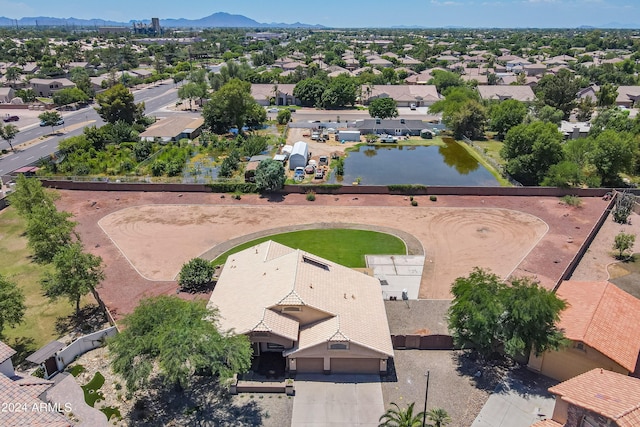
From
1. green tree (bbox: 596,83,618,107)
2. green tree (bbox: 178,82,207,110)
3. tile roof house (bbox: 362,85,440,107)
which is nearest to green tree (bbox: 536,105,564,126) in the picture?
→ green tree (bbox: 596,83,618,107)

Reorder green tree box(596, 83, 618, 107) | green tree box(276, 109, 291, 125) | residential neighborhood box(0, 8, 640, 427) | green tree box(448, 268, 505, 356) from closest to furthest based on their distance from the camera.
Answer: residential neighborhood box(0, 8, 640, 427) < green tree box(448, 268, 505, 356) < green tree box(276, 109, 291, 125) < green tree box(596, 83, 618, 107)

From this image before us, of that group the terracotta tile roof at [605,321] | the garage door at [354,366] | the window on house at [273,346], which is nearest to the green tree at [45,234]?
the window on house at [273,346]

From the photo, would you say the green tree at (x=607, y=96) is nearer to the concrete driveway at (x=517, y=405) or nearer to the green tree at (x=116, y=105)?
the concrete driveway at (x=517, y=405)

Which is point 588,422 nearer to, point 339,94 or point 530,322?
point 530,322

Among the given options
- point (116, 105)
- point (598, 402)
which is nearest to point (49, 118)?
point (116, 105)

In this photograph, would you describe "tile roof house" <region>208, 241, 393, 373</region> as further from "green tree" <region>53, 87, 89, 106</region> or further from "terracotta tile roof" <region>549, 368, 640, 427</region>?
"green tree" <region>53, 87, 89, 106</region>

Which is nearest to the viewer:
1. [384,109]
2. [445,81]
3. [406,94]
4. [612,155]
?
[612,155]

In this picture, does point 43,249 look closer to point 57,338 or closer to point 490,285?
point 57,338
